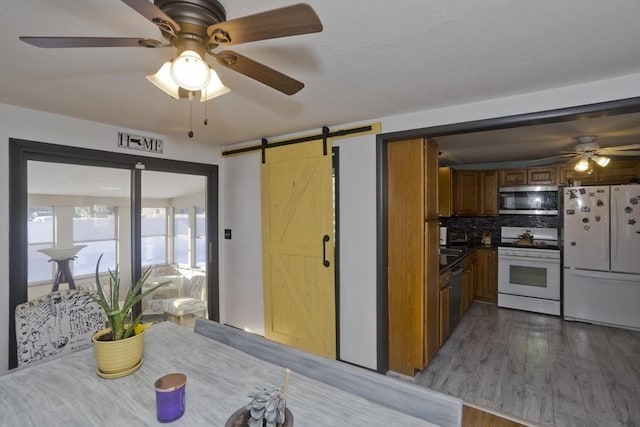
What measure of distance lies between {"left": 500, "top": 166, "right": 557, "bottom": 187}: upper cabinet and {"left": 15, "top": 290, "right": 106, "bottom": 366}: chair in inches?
212

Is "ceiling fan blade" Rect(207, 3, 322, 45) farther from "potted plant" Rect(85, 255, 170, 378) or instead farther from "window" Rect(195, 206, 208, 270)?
"window" Rect(195, 206, 208, 270)

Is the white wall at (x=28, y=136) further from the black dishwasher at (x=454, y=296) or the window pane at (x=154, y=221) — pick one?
the black dishwasher at (x=454, y=296)

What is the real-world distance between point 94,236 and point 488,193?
5.35 m

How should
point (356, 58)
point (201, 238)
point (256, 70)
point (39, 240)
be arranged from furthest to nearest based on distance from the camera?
point (201, 238) < point (39, 240) < point (356, 58) < point (256, 70)

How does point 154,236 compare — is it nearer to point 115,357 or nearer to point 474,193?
point 115,357

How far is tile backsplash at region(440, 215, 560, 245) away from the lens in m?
4.72

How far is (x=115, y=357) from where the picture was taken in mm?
1212

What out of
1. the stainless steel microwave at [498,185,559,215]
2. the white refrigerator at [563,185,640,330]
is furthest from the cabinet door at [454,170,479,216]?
the white refrigerator at [563,185,640,330]

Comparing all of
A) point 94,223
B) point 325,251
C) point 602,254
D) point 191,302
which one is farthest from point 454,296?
point 94,223

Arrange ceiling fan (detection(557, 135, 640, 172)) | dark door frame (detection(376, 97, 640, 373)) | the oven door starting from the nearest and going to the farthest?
dark door frame (detection(376, 97, 640, 373)) → ceiling fan (detection(557, 135, 640, 172)) → the oven door

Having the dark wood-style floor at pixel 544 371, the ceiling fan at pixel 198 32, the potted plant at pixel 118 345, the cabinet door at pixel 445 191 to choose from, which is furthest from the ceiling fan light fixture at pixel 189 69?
the cabinet door at pixel 445 191

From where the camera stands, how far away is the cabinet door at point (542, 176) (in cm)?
439

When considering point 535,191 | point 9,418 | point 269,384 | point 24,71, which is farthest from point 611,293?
point 24,71

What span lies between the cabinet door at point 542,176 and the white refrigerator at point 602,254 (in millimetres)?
375
